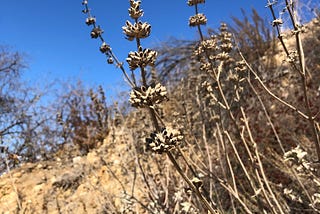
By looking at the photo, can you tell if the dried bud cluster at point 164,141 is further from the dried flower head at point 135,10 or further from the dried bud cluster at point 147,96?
the dried flower head at point 135,10

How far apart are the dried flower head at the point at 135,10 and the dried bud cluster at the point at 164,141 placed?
1.44ft

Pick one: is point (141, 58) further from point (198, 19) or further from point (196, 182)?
point (198, 19)

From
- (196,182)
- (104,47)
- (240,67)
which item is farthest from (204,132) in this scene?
(196,182)

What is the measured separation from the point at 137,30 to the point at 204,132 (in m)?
1.73

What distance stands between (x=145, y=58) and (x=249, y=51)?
7.80 m

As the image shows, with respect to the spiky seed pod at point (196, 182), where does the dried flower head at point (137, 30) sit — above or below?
above

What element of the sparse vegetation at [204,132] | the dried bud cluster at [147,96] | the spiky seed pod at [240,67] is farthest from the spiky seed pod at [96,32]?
the dried bud cluster at [147,96]

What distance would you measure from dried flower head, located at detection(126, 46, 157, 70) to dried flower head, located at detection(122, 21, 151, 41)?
2.1 inches

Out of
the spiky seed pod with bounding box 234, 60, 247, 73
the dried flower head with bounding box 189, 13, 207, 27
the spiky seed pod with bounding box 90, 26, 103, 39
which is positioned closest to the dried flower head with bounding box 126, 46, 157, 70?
the dried flower head with bounding box 189, 13, 207, 27

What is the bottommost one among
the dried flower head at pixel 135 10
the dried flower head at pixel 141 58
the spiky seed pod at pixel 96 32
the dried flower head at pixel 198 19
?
the dried flower head at pixel 141 58

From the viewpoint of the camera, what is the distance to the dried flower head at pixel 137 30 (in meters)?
1.25

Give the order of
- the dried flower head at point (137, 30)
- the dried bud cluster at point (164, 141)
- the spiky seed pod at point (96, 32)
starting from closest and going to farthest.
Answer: the dried bud cluster at point (164, 141) → the dried flower head at point (137, 30) → the spiky seed pod at point (96, 32)

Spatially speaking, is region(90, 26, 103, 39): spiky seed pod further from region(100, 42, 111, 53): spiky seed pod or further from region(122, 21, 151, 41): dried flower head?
region(122, 21, 151, 41): dried flower head

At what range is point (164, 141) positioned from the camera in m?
1.14
